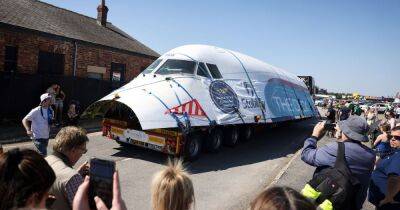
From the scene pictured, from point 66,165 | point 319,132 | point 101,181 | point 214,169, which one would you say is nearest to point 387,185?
point 319,132

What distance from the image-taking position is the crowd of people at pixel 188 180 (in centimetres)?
229

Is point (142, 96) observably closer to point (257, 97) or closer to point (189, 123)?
point (189, 123)

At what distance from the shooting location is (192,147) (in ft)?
38.1

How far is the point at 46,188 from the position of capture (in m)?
2.40

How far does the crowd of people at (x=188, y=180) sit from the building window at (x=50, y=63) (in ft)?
53.7

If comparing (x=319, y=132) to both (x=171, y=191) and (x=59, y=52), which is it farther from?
(x=59, y=52)

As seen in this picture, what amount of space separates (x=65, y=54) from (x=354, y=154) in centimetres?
1830

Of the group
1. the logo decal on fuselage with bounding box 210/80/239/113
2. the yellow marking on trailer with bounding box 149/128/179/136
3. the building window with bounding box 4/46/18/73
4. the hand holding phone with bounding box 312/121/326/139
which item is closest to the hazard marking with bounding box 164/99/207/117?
the yellow marking on trailer with bounding box 149/128/179/136

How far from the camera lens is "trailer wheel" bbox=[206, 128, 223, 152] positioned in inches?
497

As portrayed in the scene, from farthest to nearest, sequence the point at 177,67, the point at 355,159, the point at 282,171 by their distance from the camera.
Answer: the point at 177,67, the point at 282,171, the point at 355,159

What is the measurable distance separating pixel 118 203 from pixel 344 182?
2.37 metres

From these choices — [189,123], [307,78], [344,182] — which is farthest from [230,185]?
[307,78]

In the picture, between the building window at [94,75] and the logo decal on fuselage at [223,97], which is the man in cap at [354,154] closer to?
the logo decal on fuselage at [223,97]

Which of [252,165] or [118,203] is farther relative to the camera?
[252,165]
